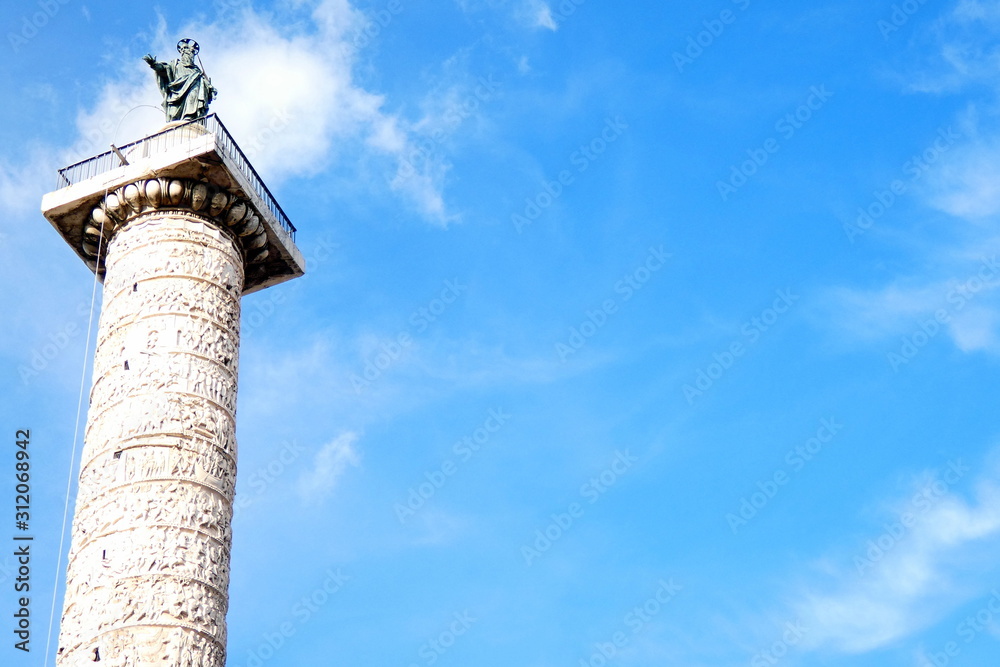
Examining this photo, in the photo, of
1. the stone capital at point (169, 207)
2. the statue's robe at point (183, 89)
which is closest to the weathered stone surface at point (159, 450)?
the stone capital at point (169, 207)

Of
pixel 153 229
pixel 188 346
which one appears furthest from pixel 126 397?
pixel 153 229

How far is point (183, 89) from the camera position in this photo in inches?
555

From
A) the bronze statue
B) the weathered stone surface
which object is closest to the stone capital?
the weathered stone surface

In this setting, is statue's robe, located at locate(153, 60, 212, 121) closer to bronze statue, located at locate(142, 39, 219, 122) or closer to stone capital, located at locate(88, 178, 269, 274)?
bronze statue, located at locate(142, 39, 219, 122)

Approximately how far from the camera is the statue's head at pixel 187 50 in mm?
14375

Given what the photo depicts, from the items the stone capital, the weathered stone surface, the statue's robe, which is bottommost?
the weathered stone surface

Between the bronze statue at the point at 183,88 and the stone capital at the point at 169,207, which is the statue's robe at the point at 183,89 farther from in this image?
the stone capital at the point at 169,207

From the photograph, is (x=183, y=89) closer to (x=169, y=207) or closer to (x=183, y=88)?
(x=183, y=88)

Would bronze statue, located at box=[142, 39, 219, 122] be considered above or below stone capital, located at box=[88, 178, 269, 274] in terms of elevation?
above

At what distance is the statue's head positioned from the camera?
47.2 feet

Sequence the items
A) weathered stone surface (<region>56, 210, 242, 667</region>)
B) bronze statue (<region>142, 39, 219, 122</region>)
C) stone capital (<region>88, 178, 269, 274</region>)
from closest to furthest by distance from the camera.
Answer: weathered stone surface (<region>56, 210, 242, 667</region>) → stone capital (<region>88, 178, 269, 274</region>) → bronze statue (<region>142, 39, 219, 122</region>)

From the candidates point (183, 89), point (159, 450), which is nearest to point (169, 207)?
point (183, 89)

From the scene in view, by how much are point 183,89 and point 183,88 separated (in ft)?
0.05

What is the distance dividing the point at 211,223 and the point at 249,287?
4.23 feet
